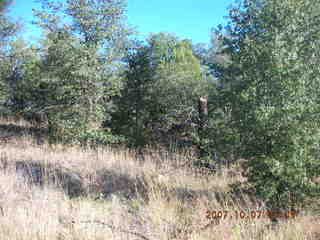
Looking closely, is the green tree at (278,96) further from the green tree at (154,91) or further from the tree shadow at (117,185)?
the green tree at (154,91)

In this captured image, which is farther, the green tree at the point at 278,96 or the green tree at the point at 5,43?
the green tree at the point at 5,43

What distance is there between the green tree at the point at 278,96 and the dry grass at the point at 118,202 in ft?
1.62

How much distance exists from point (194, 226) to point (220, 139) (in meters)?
1.55

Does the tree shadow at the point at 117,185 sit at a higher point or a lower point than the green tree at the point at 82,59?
lower

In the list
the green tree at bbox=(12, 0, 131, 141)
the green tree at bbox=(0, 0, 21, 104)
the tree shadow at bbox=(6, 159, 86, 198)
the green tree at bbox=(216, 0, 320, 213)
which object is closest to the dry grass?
the tree shadow at bbox=(6, 159, 86, 198)

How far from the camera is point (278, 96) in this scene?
4.09 m

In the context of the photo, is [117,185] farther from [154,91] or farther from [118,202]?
[154,91]

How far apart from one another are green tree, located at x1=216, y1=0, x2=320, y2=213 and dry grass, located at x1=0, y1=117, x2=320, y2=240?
1.62ft

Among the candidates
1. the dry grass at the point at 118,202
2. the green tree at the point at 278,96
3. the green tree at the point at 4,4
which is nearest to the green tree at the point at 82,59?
the dry grass at the point at 118,202

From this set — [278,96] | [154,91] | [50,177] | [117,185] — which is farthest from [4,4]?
[154,91]

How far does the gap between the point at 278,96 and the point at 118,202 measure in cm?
289

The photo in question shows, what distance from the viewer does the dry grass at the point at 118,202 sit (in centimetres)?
339

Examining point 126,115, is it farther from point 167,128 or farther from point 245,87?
point 245,87

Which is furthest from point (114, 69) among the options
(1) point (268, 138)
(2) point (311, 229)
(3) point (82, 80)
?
(2) point (311, 229)
